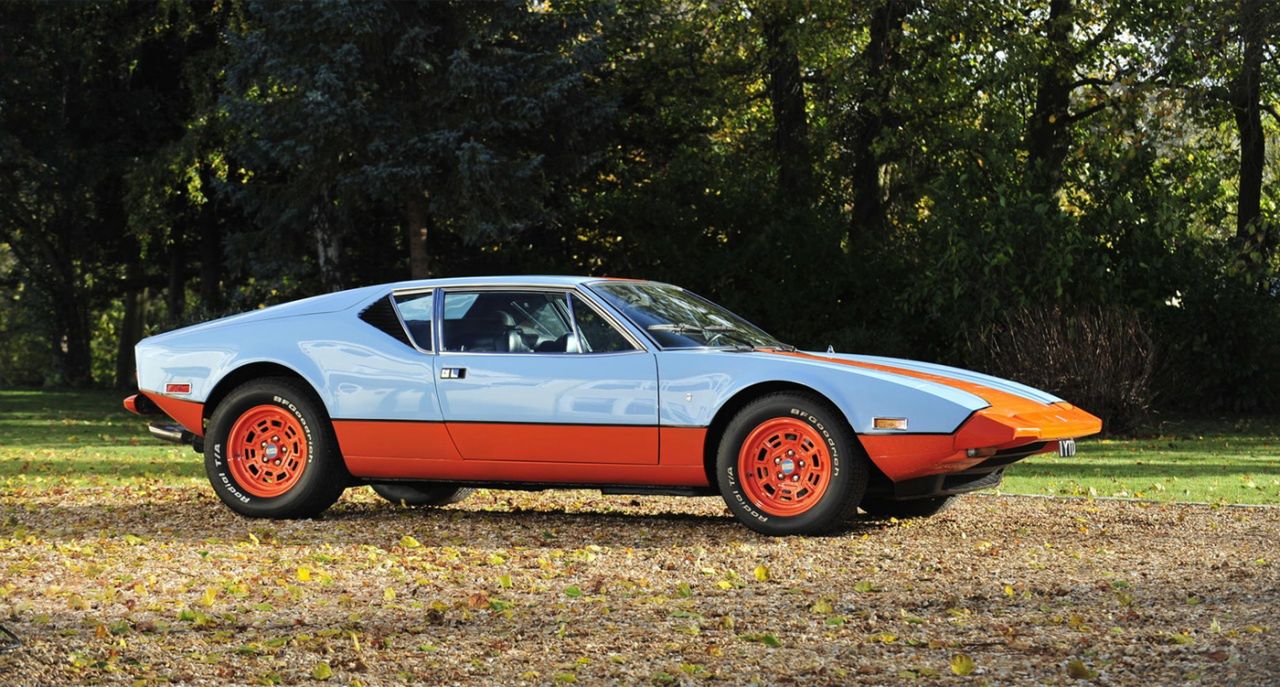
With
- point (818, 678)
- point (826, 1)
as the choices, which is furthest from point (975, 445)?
point (826, 1)

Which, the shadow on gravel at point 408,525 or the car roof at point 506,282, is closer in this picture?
the shadow on gravel at point 408,525

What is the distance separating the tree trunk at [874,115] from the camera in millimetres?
25438

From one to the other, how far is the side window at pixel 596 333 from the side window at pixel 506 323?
81 millimetres

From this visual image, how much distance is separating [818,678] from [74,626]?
3002mm

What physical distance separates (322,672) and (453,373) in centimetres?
416

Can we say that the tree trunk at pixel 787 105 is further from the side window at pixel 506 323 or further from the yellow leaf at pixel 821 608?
the yellow leaf at pixel 821 608

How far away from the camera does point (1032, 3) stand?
26922 mm

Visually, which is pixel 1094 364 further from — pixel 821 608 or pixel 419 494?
pixel 821 608

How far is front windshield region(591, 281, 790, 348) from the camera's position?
9391 millimetres

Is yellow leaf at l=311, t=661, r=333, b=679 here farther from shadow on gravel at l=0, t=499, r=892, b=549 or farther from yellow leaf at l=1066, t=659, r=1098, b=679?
shadow on gravel at l=0, t=499, r=892, b=549

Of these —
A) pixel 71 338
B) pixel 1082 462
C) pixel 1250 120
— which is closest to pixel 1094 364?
pixel 1082 462

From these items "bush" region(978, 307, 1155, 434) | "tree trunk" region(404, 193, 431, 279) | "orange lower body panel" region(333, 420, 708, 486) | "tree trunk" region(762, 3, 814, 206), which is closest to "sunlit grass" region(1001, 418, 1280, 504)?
"bush" region(978, 307, 1155, 434)

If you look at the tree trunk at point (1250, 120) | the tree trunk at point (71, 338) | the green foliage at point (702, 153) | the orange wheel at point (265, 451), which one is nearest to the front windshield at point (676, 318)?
the orange wheel at point (265, 451)

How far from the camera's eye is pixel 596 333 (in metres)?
9.40
